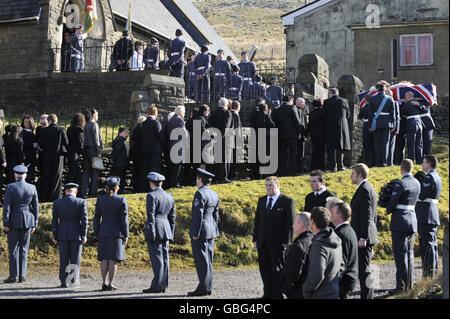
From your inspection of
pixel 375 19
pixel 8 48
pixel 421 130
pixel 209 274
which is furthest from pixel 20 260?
pixel 375 19

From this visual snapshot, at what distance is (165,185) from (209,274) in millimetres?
5378

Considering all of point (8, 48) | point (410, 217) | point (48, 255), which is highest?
point (8, 48)

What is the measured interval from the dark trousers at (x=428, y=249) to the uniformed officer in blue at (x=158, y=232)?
12.3 feet

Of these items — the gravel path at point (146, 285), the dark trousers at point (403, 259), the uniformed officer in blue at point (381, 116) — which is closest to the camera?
the dark trousers at point (403, 259)

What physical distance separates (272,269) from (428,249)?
2.62 metres

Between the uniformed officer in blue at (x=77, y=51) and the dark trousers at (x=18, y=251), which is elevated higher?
the uniformed officer in blue at (x=77, y=51)

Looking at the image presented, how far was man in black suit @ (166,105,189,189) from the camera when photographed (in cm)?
1535

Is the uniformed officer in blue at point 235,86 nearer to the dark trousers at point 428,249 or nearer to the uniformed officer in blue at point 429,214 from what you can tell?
the uniformed officer in blue at point 429,214

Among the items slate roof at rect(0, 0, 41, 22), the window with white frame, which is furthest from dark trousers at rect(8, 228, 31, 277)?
the window with white frame

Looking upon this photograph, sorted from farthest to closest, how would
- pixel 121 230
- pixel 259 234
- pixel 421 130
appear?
pixel 421 130
pixel 121 230
pixel 259 234

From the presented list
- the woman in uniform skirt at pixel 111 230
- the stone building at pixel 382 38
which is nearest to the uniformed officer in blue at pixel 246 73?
the stone building at pixel 382 38

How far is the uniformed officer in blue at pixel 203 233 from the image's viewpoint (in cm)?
1059
